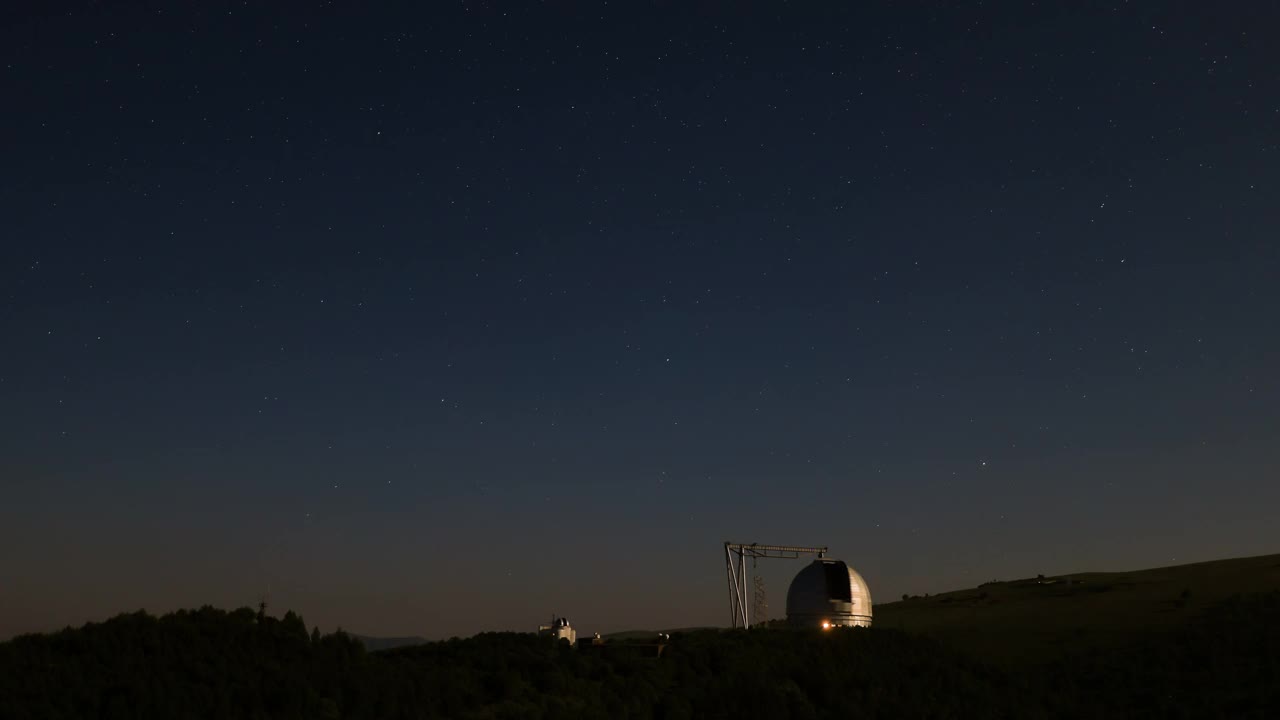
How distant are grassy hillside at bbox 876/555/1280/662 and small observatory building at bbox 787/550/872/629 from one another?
368 cm

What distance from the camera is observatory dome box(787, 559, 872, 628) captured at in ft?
130

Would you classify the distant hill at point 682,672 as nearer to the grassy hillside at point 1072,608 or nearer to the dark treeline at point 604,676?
the dark treeline at point 604,676

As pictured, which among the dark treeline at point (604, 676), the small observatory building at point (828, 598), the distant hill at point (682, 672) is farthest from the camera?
the small observatory building at point (828, 598)

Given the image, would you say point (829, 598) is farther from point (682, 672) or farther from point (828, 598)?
point (682, 672)

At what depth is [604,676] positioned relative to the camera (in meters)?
22.7

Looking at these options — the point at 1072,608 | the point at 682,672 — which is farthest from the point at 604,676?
the point at 1072,608

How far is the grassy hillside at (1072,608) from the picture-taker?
131ft

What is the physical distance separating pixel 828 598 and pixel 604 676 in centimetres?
1920

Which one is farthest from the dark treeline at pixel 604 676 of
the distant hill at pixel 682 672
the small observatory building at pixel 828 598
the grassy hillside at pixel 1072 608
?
the small observatory building at pixel 828 598

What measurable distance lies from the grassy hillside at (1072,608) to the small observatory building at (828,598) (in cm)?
368

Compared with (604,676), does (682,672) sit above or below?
below

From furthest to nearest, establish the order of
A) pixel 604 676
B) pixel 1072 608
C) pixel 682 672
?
pixel 1072 608 → pixel 682 672 → pixel 604 676

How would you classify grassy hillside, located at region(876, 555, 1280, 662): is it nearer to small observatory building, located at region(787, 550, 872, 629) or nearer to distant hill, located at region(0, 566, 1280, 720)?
distant hill, located at region(0, 566, 1280, 720)

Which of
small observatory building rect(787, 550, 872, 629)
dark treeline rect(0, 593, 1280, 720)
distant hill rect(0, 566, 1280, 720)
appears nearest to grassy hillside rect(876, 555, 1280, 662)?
distant hill rect(0, 566, 1280, 720)
